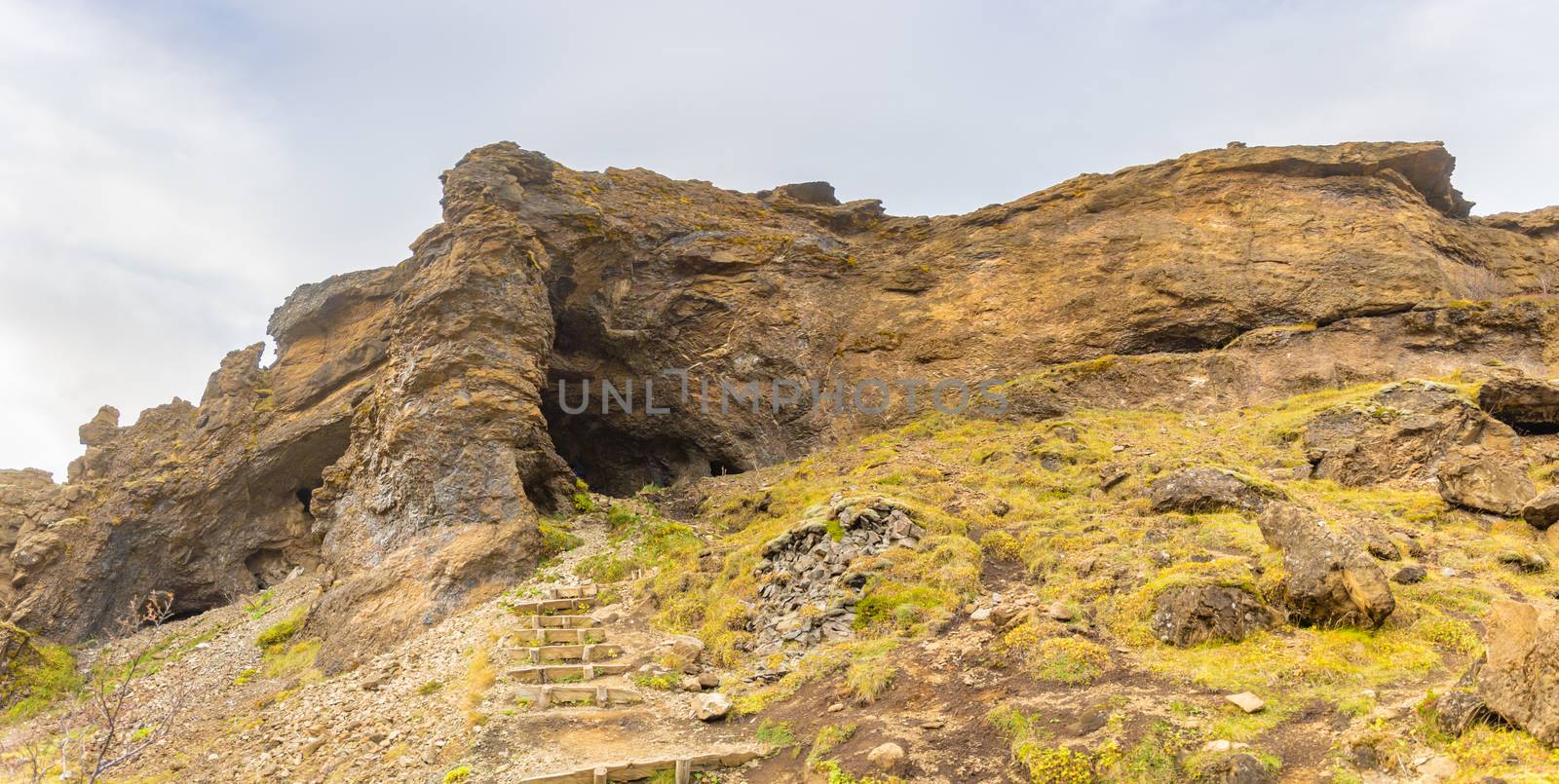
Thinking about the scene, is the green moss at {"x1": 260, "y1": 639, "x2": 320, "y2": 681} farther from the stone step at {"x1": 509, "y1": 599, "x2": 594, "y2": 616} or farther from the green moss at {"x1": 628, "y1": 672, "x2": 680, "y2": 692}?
the green moss at {"x1": 628, "y1": 672, "x2": 680, "y2": 692}

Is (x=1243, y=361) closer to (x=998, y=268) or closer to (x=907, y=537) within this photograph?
(x=998, y=268)

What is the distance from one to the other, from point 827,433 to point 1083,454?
10654mm

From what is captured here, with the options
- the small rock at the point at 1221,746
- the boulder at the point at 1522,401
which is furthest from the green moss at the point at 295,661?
the boulder at the point at 1522,401

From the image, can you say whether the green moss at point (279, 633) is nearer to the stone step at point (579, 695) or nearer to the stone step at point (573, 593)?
the stone step at point (573, 593)

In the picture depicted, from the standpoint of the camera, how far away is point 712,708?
11805 millimetres

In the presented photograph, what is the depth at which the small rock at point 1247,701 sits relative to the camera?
817cm

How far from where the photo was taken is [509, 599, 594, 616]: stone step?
1764cm

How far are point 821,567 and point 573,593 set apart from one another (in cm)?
648

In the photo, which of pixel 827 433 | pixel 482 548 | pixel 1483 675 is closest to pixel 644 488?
pixel 827 433

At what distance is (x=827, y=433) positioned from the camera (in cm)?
2992

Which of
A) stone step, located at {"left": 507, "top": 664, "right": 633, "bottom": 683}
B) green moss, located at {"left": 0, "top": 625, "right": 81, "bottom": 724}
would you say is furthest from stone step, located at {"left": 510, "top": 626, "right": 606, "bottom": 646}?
green moss, located at {"left": 0, "top": 625, "right": 81, "bottom": 724}

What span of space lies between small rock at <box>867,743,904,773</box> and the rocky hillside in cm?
7

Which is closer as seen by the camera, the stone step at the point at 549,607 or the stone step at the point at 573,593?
the stone step at the point at 549,607

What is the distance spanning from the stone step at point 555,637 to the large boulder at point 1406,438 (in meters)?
16.5
